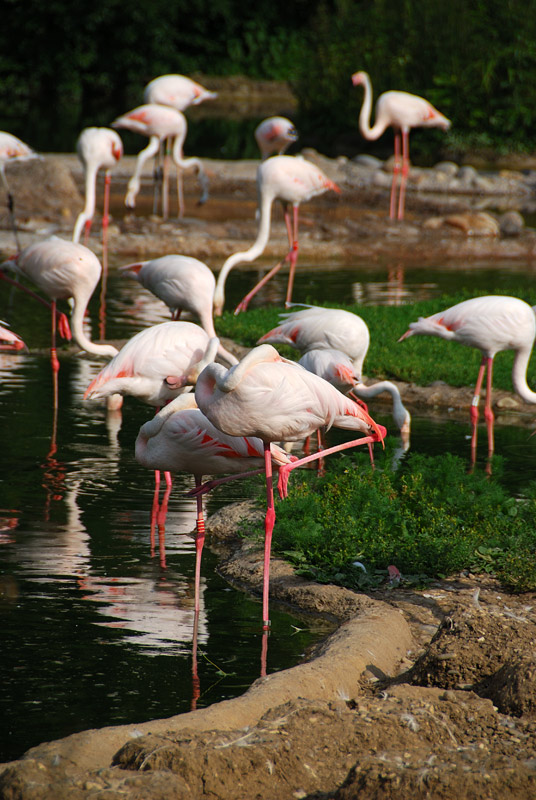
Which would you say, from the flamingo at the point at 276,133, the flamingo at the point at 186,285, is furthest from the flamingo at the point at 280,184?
the flamingo at the point at 276,133

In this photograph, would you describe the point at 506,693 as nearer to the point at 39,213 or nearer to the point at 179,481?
the point at 179,481

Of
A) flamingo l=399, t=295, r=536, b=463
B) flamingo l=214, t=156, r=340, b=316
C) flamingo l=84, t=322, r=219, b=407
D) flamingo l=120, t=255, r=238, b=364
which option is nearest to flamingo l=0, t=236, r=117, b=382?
flamingo l=120, t=255, r=238, b=364

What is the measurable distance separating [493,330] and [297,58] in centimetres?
3612

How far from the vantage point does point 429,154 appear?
26.6 m

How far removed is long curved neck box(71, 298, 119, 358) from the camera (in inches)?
290

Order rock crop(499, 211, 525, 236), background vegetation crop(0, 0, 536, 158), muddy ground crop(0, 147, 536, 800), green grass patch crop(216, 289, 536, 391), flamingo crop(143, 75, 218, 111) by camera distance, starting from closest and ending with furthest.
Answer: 1. muddy ground crop(0, 147, 536, 800)
2. green grass patch crop(216, 289, 536, 391)
3. rock crop(499, 211, 525, 236)
4. flamingo crop(143, 75, 218, 111)
5. background vegetation crop(0, 0, 536, 158)

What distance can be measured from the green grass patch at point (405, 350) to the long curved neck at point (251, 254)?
261 millimetres

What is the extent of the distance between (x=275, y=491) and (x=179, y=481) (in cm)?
87

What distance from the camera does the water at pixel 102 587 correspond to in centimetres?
374

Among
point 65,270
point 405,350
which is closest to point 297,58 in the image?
point 405,350

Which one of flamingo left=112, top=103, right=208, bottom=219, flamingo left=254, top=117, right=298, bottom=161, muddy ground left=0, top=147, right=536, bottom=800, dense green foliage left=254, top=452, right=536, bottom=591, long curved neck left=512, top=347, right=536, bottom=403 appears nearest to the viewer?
muddy ground left=0, top=147, right=536, bottom=800

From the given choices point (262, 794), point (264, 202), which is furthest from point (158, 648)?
point (264, 202)

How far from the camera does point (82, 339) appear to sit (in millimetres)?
7504

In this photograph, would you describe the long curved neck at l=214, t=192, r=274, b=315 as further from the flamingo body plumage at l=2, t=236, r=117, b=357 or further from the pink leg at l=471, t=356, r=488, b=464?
the pink leg at l=471, t=356, r=488, b=464
